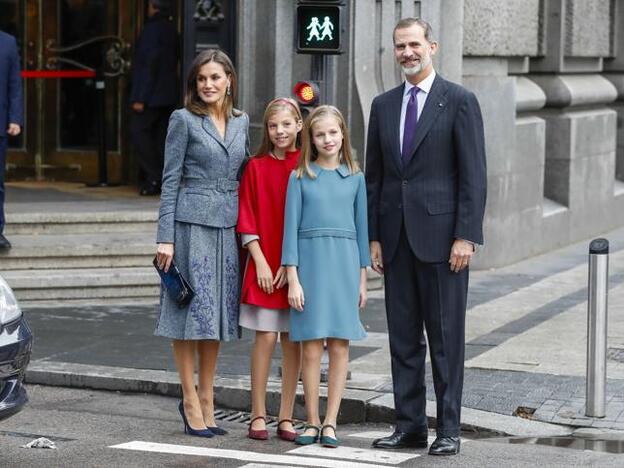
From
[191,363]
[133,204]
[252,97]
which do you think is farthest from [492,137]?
[191,363]

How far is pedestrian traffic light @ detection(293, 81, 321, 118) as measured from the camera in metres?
8.88

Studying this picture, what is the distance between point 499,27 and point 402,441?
27.7ft

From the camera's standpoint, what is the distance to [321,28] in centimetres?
910

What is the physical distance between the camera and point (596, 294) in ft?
28.1

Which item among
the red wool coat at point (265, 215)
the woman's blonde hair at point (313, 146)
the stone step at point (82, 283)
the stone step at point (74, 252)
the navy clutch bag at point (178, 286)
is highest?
the woman's blonde hair at point (313, 146)

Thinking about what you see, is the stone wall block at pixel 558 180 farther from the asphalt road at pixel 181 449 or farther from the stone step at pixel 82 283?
the asphalt road at pixel 181 449

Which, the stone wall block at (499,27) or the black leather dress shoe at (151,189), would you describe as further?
the black leather dress shoe at (151,189)

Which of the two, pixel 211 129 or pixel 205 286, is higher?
pixel 211 129

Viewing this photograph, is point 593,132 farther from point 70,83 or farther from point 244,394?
point 244,394

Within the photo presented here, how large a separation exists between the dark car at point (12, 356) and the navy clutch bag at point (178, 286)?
93 cm

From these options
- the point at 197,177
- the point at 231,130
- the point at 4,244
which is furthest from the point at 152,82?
the point at 197,177

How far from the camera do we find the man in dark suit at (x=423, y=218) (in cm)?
760

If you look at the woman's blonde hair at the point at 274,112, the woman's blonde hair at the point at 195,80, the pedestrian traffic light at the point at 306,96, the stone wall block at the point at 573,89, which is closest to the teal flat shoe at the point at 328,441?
the woman's blonde hair at the point at 274,112

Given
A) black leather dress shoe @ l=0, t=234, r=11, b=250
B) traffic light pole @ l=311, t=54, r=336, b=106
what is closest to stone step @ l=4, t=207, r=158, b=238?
black leather dress shoe @ l=0, t=234, r=11, b=250
